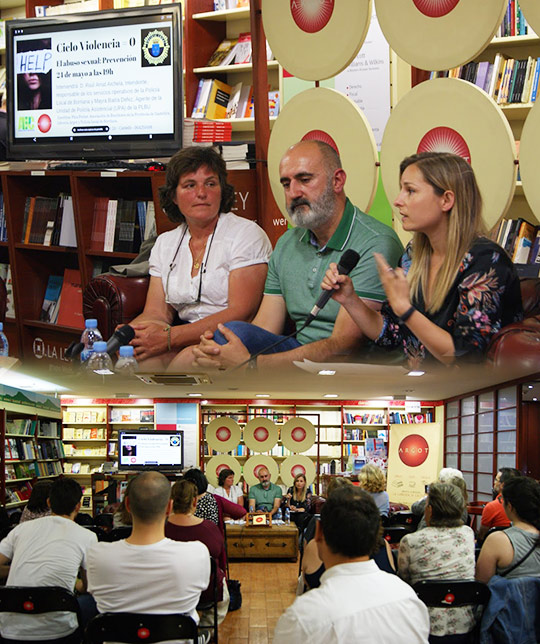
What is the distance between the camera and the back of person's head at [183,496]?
3467mm

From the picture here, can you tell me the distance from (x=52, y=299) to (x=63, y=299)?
6 cm

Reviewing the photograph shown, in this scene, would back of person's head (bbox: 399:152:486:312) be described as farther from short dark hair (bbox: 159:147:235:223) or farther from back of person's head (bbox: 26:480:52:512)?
back of person's head (bbox: 26:480:52:512)

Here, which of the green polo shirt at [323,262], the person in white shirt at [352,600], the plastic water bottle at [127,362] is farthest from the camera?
the plastic water bottle at [127,362]

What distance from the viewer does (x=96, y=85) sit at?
2.95 m

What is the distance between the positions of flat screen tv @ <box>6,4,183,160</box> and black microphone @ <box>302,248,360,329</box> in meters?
1.03

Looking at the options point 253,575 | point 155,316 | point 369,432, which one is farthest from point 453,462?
point 155,316

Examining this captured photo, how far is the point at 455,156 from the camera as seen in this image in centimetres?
215

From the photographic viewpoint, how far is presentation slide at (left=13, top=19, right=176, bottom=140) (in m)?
2.91

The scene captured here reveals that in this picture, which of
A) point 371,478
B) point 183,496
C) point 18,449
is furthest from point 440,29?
Answer: point 18,449

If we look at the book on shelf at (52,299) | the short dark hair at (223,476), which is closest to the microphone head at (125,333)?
the book on shelf at (52,299)

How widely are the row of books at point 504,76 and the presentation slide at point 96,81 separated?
3.73 feet

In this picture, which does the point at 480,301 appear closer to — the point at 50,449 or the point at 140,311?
the point at 140,311

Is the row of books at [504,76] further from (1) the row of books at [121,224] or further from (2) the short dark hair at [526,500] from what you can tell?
(2) the short dark hair at [526,500]

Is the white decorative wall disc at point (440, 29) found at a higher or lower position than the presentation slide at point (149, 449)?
higher
